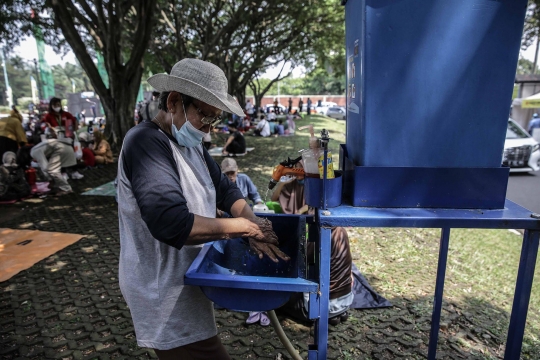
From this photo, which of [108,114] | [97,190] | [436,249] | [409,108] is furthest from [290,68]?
[409,108]

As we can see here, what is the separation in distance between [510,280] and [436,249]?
3.00 feet

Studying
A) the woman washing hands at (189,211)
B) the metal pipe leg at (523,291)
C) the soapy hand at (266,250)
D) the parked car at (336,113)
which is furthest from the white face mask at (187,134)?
the parked car at (336,113)

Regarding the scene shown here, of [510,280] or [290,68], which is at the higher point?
[290,68]

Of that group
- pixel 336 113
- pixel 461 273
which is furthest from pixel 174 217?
pixel 336 113

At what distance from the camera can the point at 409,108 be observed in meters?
1.39

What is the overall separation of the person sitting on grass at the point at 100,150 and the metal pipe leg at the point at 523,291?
1007 cm

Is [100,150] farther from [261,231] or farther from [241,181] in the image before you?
[261,231]

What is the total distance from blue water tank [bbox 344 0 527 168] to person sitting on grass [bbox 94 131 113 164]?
9684 millimetres

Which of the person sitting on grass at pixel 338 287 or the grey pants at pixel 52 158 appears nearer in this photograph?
the person sitting on grass at pixel 338 287

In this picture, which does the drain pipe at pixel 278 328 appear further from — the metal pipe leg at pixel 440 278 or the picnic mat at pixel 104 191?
the picnic mat at pixel 104 191

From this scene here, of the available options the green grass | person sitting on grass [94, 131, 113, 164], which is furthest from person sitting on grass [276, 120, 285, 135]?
the green grass

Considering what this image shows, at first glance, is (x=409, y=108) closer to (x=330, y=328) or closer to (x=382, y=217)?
(x=382, y=217)

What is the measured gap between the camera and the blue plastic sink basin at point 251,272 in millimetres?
1278

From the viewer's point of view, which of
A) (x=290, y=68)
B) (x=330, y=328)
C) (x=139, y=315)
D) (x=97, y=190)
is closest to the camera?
(x=139, y=315)
